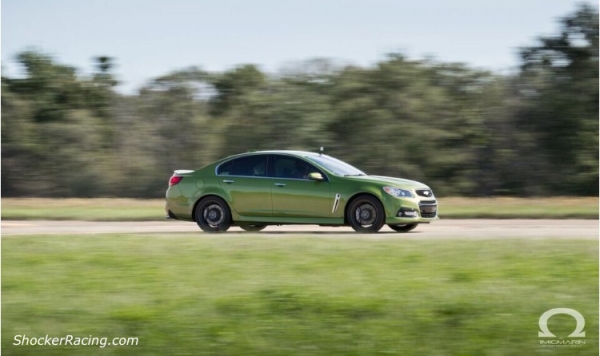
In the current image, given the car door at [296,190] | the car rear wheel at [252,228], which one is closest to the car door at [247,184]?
the car door at [296,190]

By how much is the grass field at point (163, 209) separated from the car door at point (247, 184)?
578 centimetres

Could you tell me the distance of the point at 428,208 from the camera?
16312 mm

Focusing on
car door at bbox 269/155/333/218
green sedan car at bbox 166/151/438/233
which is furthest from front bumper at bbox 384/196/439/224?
car door at bbox 269/155/333/218

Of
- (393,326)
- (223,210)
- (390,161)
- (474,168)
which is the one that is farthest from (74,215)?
(393,326)

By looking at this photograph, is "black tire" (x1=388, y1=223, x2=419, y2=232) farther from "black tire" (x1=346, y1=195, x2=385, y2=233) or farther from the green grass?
the green grass

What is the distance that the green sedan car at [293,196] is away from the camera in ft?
52.2

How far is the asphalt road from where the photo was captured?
15.8 meters

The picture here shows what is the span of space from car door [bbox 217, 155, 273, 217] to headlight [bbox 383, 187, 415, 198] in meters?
1.99

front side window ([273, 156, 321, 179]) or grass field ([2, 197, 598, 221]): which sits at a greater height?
front side window ([273, 156, 321, 179])

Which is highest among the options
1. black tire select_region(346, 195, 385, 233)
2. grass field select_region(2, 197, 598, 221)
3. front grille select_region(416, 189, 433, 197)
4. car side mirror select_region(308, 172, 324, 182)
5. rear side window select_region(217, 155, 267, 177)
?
rear side window select_region(217, 155, 267, 177)

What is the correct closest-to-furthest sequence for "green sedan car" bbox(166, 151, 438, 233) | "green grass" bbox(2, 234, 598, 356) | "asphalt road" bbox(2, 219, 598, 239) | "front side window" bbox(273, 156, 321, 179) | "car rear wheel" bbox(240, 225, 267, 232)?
"green grass" bbox(2, 234, 598, 356)
"asphalt road" bbox(2, 219, 598, 239)
"green sedan car" bbox(166, 151, 438, 233)
"front side window" bbox(273, 156, 321, 179)
"car rear wheel" bbox(240, 225, 267, 232)

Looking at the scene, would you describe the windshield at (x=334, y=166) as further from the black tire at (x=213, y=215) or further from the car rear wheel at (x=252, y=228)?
the car rear wheel at (x=252, y=228)

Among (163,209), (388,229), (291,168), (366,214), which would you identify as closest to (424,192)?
(366,214)

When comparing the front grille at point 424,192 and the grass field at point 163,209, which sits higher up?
the front grille at point 424,192
